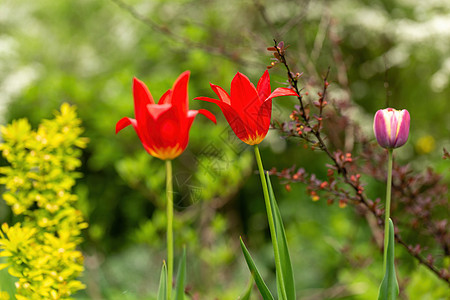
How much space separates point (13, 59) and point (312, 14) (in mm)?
1557

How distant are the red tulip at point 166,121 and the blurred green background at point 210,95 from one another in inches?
39.0

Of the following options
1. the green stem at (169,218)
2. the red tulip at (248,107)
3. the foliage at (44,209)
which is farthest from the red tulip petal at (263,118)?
the foliage at (44,209)

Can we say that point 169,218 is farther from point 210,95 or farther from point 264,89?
point 210,95

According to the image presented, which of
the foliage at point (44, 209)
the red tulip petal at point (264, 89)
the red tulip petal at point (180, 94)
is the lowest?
the foliage at point (44, 209)

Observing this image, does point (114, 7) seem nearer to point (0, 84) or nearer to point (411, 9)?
point (0, 84)

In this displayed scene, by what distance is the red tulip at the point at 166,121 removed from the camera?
533mm

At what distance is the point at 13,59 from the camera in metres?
2.58

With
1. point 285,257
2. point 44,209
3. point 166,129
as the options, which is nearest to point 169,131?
point 166,129

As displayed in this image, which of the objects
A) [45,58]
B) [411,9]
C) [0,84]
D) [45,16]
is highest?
[411,9]

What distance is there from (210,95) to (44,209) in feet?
5.34

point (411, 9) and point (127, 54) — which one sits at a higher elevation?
point (411, 9)

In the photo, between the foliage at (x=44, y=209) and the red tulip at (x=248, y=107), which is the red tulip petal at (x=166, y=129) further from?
the foliage at (x=44, y=209)

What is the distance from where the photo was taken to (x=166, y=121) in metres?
0.53

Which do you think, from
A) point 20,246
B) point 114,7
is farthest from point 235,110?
point 114,7
